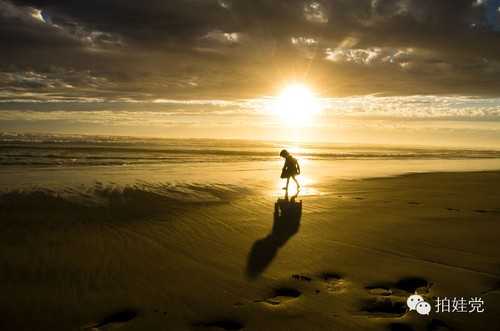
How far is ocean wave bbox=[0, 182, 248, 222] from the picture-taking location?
10172 mm

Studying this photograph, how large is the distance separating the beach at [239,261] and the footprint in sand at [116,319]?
0.02 meters

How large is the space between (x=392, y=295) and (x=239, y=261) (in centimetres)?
259

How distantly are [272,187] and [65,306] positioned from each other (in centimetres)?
1190

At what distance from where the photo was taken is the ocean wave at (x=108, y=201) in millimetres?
10172

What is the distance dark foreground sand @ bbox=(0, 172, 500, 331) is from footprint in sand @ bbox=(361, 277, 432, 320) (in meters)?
0.03

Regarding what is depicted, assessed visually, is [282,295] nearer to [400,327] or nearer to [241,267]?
[241,267]

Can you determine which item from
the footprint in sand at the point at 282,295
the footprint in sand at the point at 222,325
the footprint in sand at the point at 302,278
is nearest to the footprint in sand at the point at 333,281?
the footprint in sand at the point at 302,278

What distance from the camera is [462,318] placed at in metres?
4.91

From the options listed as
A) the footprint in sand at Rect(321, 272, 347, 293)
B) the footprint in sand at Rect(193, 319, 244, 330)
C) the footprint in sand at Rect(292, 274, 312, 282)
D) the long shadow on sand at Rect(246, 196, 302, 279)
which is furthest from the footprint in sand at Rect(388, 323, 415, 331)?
the long shadow on sand at Rect(246, 196, 302, 279)

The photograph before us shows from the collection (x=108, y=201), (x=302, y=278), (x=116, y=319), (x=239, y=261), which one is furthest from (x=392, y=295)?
(x=108, y=201)

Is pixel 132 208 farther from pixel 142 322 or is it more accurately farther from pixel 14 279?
pixel 142 322

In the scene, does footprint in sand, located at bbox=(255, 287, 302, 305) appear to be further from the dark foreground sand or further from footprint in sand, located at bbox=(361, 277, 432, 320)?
footprint in sand, located at bbox=(361, 277, 432, 320)

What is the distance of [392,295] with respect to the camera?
5551 mm

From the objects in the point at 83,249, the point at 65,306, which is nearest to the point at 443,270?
the point at 65,306
